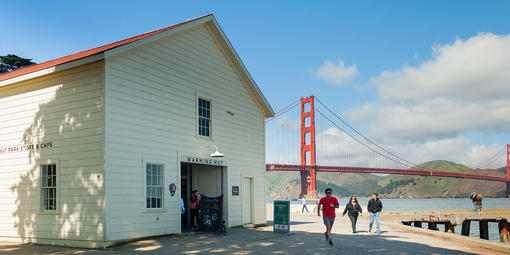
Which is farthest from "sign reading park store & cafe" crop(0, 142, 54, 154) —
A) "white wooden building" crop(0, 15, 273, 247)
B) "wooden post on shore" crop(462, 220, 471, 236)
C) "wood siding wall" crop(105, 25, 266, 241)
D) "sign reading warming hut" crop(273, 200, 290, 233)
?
"wooden post on shore" crop(462, 220, 471, 236)

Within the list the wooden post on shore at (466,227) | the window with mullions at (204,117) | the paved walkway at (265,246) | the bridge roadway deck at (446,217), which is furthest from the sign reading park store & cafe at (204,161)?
the wooden post on shore at (466,227)

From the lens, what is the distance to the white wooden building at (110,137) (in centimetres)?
1413

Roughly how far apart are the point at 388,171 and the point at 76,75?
76.9 metres

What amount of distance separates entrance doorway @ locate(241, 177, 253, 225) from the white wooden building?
4.50ft

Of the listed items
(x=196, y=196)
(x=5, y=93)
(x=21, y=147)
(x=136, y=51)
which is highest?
(x=136, y=51)

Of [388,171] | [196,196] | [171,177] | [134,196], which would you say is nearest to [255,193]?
[196,196]

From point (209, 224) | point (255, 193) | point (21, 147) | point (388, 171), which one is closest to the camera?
point (21, 147)

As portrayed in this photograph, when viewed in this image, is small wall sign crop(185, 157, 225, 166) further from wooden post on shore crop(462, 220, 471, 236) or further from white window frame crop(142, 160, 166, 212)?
wooden post on shore crop(462, 220, 471, 236)

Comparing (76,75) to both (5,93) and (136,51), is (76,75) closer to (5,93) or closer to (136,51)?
(136,51)

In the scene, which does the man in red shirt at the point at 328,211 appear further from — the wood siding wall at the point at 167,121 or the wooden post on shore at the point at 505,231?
the wooden post on shore at the point at 505,231

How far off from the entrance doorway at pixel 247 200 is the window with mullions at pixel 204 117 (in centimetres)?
343

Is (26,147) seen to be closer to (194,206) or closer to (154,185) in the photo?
(154,185)

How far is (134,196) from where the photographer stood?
1472 cm

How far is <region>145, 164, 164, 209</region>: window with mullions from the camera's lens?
1541 centimetres
